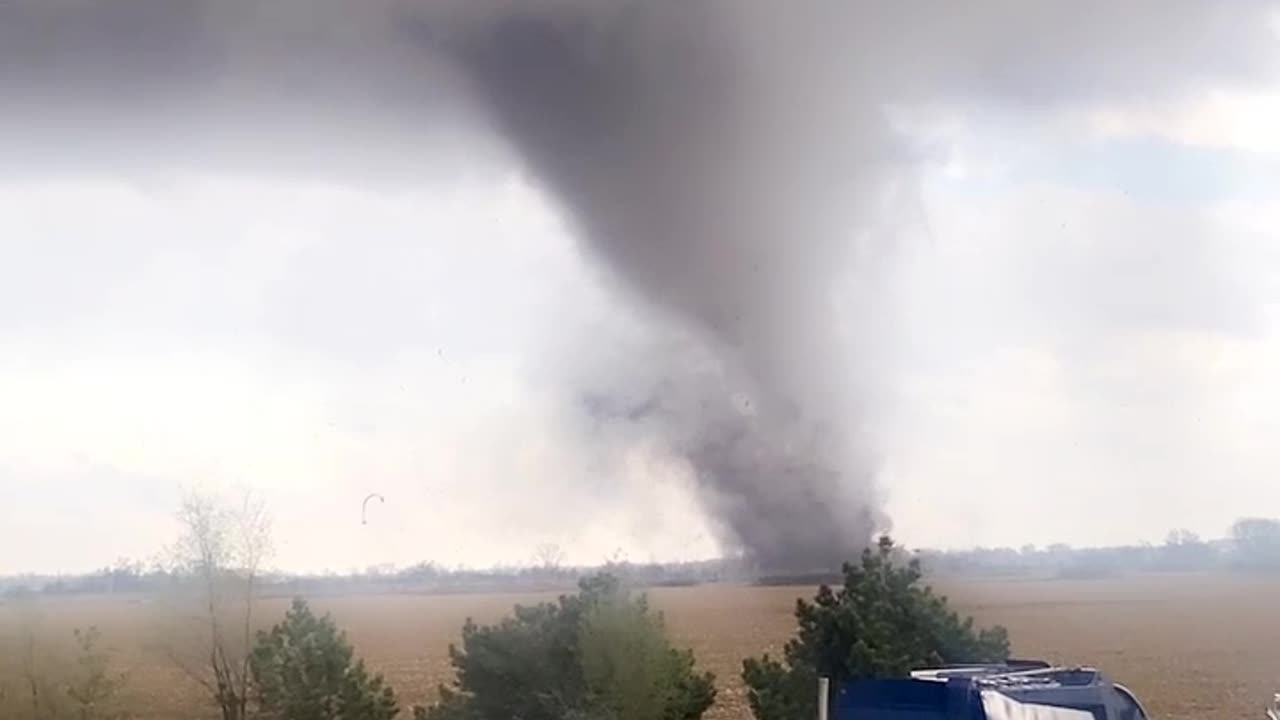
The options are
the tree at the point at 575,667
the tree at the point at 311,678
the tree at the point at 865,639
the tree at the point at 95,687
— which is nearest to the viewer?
the tree at the point at 865,639

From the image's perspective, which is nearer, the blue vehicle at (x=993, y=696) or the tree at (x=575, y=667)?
the blue vehicle at (x=993, y=696)

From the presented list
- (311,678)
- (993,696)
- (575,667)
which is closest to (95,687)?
(311,678)

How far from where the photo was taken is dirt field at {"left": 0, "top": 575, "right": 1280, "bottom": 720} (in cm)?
3856

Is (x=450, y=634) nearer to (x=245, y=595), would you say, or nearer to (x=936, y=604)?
(x=245, y=595)

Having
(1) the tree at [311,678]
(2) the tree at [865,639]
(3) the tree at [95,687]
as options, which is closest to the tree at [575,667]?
(1) the tree at [311,678]

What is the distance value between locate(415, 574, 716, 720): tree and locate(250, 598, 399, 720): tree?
159 cm

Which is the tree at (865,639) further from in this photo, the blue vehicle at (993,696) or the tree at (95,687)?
the tree at (95,687)

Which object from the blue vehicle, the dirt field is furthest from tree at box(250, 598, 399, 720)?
the blue vehicle

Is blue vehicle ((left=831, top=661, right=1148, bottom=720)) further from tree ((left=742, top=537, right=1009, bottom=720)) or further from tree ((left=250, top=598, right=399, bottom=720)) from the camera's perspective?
tree ((left=250, top=598, right=399, bottom=720))

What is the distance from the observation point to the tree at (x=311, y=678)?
3638 cm

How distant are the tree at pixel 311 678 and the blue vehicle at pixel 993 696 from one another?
65.3 feet

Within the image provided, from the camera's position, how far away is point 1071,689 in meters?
18.7

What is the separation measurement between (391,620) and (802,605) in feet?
50.6

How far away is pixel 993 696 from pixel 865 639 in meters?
16.6
